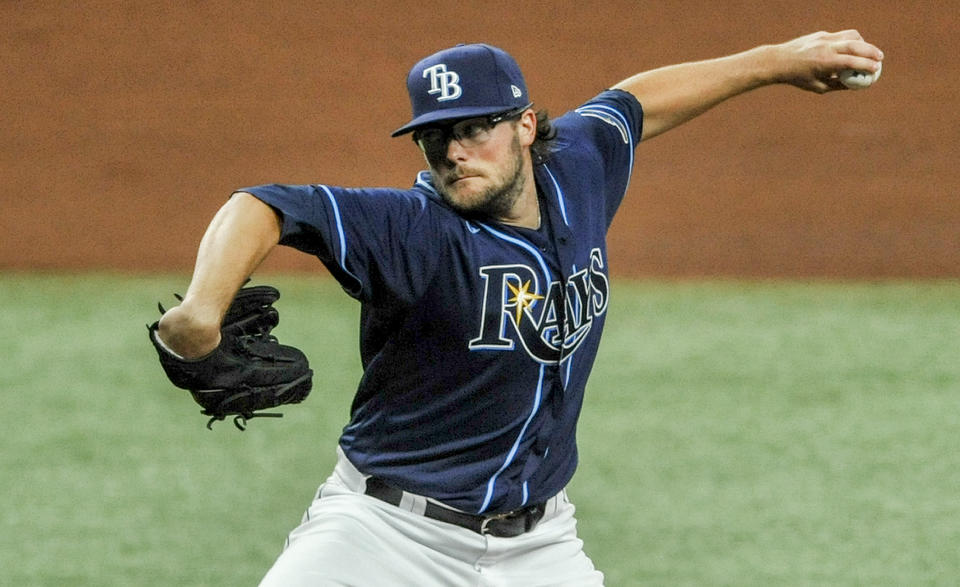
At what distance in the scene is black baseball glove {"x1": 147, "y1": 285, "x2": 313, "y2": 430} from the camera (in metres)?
3.24

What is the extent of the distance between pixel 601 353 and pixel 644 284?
2.25 meters

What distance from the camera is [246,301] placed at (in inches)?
140

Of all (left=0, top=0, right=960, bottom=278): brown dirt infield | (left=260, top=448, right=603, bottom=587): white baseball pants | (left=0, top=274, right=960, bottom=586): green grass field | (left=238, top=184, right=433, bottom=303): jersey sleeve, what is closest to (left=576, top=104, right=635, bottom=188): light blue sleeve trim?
(left=238, top=184, right=433, bottom=303): jersey sleeve

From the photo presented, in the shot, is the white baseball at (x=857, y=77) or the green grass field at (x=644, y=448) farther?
the green grass field at (x=644, y=448)

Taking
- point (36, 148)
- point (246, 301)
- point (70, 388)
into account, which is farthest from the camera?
point (36, 148)

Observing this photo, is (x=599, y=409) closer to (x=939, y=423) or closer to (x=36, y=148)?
(x=939, y=423)

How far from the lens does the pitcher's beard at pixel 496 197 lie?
3.66m

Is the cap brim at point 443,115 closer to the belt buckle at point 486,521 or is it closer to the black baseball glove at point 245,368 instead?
the black baseball glove at point 245,368

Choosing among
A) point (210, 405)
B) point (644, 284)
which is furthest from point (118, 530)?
point (644, 284)

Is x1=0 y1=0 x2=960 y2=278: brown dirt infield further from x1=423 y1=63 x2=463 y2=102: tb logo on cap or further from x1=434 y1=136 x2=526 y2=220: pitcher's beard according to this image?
x1=423 y1=63 x2=463 y2=102: tb logo on cap

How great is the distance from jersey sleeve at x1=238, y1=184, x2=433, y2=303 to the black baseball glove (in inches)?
9.8

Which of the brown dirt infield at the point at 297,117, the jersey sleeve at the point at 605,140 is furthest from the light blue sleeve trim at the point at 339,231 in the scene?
the brown dirt infield at the point at 297,117

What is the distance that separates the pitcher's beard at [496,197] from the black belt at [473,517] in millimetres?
767

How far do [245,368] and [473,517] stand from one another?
785 millimetres
